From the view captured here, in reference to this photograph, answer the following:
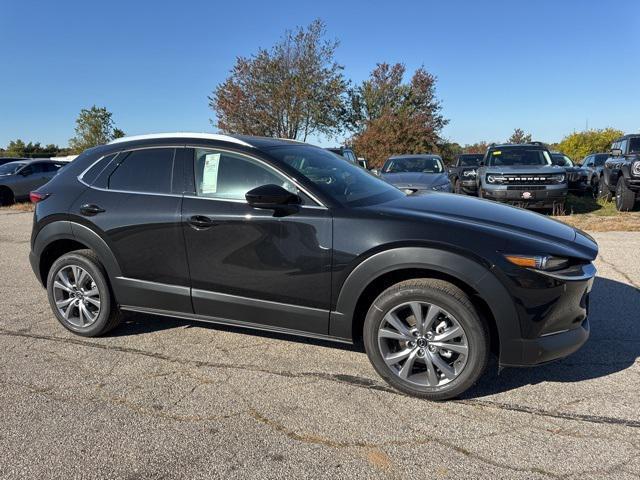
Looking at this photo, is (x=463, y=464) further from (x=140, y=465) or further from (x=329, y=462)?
(x=140, y=465)

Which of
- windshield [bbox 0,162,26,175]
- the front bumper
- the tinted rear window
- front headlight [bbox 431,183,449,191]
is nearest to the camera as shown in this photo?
the front bumper

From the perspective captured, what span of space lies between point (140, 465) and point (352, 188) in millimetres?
2362

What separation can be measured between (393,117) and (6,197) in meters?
26.6

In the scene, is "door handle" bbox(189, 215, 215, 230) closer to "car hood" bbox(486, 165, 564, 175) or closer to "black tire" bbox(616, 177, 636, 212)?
"car hood" bbox(486, 165, 564, 175)

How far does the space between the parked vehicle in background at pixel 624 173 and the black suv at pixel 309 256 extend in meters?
9.24

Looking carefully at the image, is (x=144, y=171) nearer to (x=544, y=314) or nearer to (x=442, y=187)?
(x=544, y=314)

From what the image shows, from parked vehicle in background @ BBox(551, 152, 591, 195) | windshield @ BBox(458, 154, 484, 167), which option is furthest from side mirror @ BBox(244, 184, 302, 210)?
windshield @ BBox(458, 154, 484, 167)

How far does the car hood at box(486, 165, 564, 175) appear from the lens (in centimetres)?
1110

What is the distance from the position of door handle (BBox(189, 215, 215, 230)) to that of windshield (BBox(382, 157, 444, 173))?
353 inches

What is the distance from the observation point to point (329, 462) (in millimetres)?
2539

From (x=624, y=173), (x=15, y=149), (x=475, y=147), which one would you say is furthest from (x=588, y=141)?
(x=15, y=149)

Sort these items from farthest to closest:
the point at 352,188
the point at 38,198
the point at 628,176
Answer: the point at 628,176, the point at 38,198, the point at 352,188

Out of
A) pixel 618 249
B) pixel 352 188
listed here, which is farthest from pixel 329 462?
pixel 618 249

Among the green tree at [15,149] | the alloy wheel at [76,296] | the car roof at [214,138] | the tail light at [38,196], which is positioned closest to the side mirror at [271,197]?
the car roof at [214,138]
